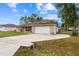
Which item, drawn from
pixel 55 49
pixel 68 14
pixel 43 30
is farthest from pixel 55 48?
pixel 68 14

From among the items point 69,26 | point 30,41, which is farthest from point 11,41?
point 69,26

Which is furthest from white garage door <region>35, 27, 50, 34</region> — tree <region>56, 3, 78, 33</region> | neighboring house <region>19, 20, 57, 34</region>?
tree <region>56, 3, 78, 33</region>

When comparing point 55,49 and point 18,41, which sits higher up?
point 18,41

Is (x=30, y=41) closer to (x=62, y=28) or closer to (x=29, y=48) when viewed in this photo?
(x=29, y=48)

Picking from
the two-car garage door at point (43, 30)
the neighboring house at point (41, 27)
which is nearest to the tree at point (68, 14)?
the neighboring house at point (41, 27)

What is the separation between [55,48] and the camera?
12.6 ft

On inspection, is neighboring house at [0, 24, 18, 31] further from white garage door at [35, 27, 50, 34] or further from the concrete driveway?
white garage door at [35, 27, 50, 34]

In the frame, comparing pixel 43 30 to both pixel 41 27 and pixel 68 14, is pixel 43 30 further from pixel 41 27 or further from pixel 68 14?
pixel 68 14

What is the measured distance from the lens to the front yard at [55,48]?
3.77 metres

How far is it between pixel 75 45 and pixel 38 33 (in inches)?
23.4

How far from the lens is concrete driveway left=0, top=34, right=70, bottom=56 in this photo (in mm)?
3750

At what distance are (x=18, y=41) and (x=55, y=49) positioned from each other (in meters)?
0.57

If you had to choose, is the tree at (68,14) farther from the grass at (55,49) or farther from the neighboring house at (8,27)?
the neighboring house at (8,27)

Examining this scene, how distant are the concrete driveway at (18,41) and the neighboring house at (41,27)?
2.9 inches
